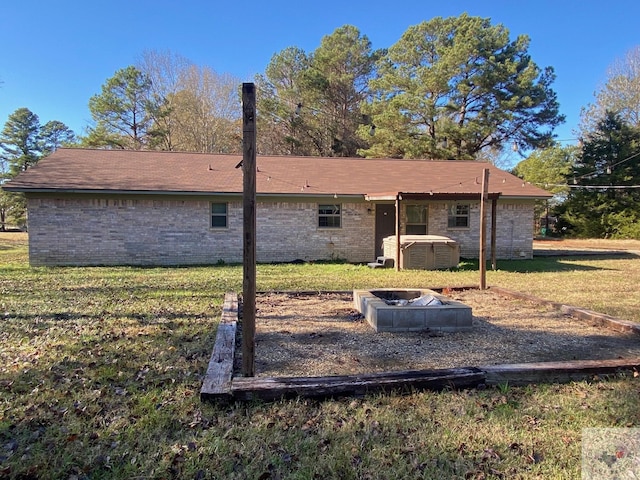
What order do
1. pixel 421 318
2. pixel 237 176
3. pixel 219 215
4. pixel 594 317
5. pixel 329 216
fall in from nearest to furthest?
pixel 421 318
pixel 594 317
pixel 219 215
pixel 329 216
pixel 237 176

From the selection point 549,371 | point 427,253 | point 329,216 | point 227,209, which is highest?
point 227,209

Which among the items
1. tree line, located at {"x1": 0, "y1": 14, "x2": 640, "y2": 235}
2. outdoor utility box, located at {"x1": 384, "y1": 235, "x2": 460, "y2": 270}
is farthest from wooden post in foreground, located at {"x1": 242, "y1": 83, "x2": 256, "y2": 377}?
tree line, located at {"x1": 0, "y1": 14, "x2": 640, "y2": 235}

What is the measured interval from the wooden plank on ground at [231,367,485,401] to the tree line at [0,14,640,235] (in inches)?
888

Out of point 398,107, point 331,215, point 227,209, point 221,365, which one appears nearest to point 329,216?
point 331,215

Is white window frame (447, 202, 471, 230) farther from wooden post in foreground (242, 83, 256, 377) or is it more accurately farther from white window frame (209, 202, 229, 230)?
wooden post in foreground (242, 83, 256, 377)

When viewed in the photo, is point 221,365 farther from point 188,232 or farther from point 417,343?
point 188,232

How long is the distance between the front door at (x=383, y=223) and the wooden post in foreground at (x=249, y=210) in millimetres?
12103

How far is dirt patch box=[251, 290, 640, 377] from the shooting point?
170 inches

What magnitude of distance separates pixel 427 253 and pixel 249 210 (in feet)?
33.0

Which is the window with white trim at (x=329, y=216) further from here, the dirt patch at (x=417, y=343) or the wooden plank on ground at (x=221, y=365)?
the wooden plank on ground at (x=221, y=365)

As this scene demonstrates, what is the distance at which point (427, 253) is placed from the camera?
1276cm

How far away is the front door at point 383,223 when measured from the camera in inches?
610

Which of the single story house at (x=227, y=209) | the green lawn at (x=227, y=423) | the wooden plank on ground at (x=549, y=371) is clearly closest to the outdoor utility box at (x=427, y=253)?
the single story house at (x=227, y=209)

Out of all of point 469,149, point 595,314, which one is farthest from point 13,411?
point 469,149
